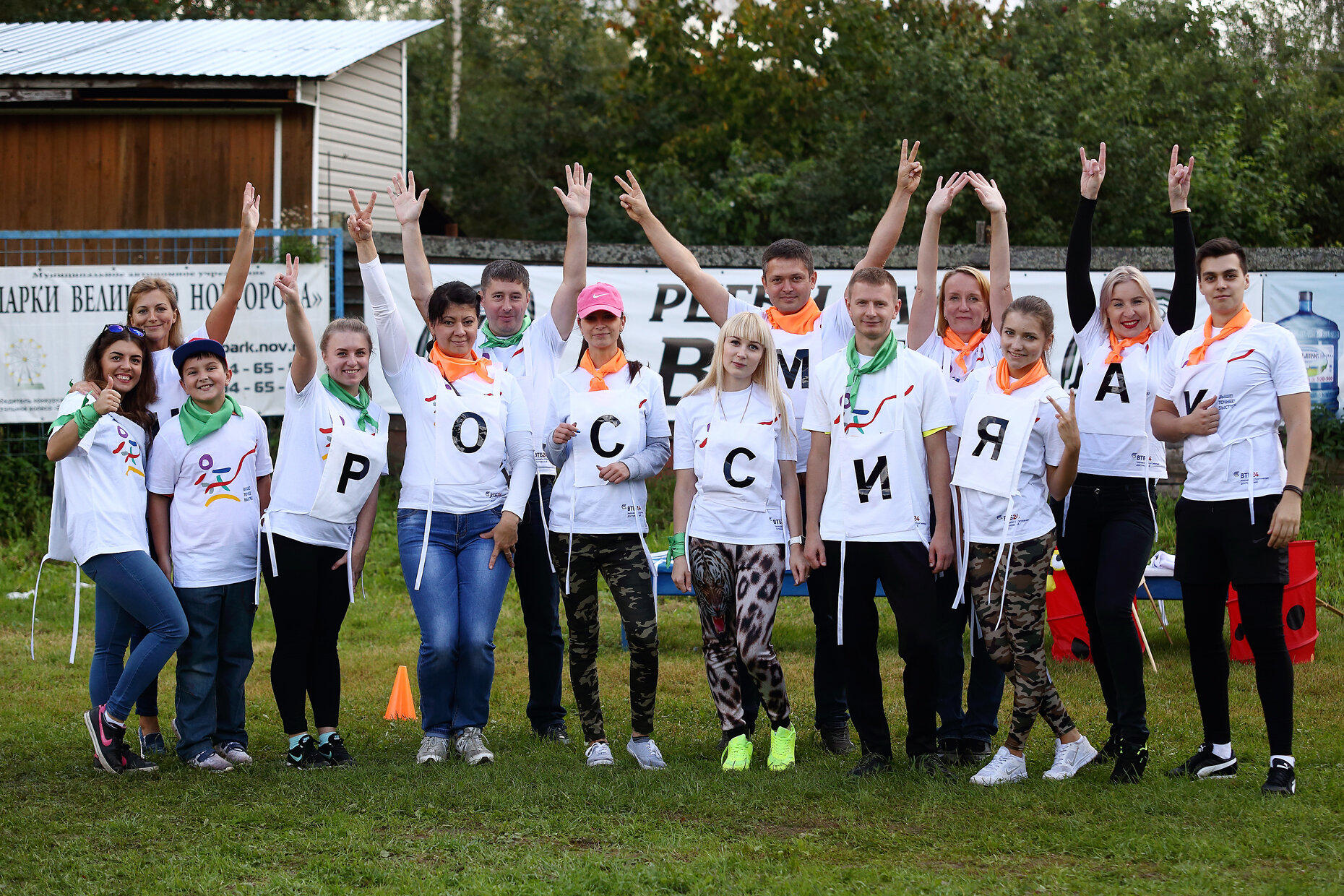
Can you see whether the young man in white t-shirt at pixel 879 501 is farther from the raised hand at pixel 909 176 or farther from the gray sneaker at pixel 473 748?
the gray sneaker at pixel 473 748

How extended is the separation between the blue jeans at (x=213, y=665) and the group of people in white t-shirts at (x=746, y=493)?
0.04ft

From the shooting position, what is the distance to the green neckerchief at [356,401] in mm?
5332

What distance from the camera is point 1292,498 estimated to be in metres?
4.50

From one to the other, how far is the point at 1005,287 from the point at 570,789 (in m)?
2.74

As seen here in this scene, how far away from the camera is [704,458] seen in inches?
200

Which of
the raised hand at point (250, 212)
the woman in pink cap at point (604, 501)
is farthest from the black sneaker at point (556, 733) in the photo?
the raised hand at point (250, 212)

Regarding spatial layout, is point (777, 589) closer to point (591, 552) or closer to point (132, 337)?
point (591, 552)

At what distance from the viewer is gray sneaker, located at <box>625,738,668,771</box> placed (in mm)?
5191

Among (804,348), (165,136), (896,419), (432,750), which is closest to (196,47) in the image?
(165,136)

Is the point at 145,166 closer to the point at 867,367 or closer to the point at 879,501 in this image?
the point at 867,367

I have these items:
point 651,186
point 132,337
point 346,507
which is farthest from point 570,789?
point 651,186

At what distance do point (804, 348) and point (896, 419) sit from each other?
0.72 m

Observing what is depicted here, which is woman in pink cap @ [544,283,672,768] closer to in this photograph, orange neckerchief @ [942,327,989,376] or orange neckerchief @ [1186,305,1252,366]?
orange neckerchief @ [942,327,989,376]

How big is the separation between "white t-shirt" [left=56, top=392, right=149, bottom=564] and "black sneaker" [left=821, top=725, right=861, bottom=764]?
2963 mm
